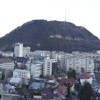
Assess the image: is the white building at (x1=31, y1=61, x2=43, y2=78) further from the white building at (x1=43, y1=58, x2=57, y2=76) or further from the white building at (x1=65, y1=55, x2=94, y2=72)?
the white building at (x1=65, y1=55, x2=94, y2=72)

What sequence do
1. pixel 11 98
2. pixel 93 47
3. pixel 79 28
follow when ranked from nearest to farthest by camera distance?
1. pixel 11 98
2. pixel 93 47
3. pixel 79 28

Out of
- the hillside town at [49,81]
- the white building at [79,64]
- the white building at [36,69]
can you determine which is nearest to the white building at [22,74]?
the hillside town at [49,81]

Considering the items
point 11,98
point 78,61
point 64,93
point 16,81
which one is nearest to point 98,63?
point 78,61

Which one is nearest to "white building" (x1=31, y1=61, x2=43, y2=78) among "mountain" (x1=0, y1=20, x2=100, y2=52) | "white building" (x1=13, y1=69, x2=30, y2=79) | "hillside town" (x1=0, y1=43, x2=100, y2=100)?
"hillside town" (x1=0, y1=43, x2=100, y2=100)

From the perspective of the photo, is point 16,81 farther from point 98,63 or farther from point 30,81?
point 98,63

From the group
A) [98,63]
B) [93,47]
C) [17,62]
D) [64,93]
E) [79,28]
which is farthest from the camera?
[79,28]

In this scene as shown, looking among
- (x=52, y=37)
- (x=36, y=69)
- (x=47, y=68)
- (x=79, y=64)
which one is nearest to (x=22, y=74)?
(x=36, y=69)

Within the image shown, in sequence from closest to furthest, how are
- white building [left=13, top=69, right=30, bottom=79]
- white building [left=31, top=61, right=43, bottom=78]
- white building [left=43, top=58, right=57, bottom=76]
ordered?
white building [left=13, top=69, right=30, bottom=79] < white building [left=31, top=61, right=43, bottom=78] < white building [left=43, top=58, right=57, bottom=76]

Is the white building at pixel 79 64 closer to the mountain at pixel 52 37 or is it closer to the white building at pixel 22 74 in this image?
the white building at pixel 22 74

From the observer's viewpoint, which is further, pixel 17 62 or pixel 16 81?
pixel 17 62
